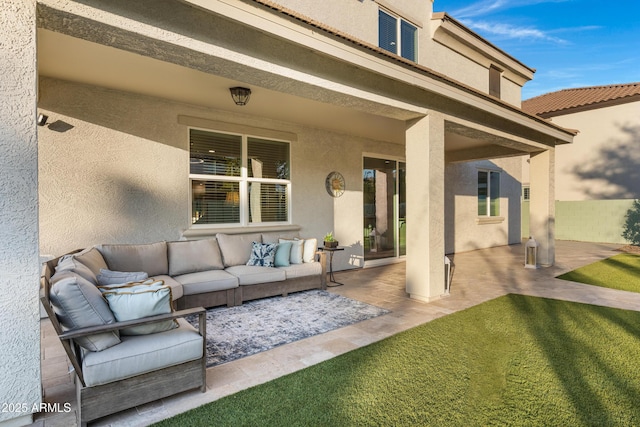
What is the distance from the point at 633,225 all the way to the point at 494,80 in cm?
803

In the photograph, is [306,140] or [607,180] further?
[607,180]

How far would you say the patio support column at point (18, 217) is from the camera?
2125mm

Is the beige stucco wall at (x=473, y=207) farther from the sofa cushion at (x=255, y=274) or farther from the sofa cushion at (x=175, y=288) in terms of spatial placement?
the sofa cushion at (x=175, y=288)

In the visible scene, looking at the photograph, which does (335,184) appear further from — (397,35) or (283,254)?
(397,35)

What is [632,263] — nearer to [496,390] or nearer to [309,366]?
[496,390]

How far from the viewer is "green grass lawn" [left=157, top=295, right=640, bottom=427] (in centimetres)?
230

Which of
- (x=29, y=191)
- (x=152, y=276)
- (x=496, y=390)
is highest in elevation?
(x=29, y=191)

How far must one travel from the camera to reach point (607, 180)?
13344mm

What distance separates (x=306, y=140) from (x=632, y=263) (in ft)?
28.6

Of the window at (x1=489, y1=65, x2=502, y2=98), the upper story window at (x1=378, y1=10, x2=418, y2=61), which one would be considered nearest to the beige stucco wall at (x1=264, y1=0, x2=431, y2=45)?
the upper story window at (x1=378, y1=10, x2=418, y2=61)

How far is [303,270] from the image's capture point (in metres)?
5.73

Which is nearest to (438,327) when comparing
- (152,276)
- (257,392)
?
(257,392)

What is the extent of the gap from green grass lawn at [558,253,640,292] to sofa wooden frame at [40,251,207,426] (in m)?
6.99

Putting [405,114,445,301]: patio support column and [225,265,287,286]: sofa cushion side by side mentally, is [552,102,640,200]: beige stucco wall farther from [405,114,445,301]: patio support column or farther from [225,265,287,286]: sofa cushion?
[225,265,287,286]: sofa cushion
